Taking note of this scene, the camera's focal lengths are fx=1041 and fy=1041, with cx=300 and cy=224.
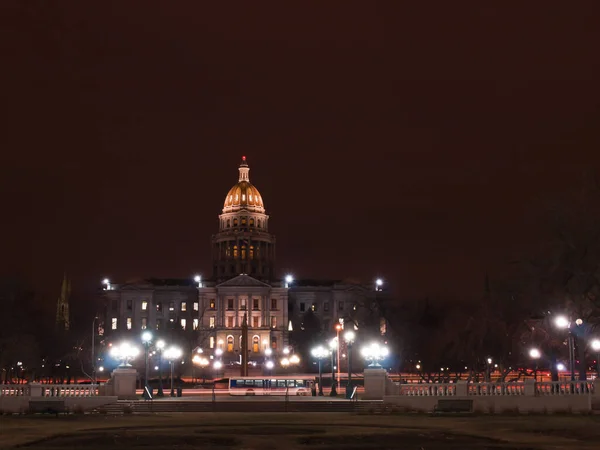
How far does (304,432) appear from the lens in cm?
3622

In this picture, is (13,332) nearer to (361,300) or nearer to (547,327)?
(547,327)

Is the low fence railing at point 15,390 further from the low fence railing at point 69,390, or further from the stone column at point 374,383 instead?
the stone column at point 374,383

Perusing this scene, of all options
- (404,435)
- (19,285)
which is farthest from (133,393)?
(19,285)

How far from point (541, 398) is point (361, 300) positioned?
150 meters

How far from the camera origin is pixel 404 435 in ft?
113

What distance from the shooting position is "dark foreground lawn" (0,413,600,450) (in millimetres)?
31641

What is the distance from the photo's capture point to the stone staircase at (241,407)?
5184 cm

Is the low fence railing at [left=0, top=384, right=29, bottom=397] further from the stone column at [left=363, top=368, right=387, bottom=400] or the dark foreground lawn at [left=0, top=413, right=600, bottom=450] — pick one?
the stone column at [left=363, top=368, right=387, bottom=400]

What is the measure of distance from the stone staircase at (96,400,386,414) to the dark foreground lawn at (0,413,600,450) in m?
5.92

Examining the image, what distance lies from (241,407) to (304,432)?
62.6 feet

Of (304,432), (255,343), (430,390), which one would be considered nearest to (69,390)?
(430,390)

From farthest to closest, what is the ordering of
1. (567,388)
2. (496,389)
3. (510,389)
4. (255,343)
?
(255,343)
(496,389)
(510,389)
(567,388)

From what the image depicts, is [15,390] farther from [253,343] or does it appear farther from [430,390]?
[253,343]

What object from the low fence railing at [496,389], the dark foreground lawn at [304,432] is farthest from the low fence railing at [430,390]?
the dark foreground lawn at [304,432]
